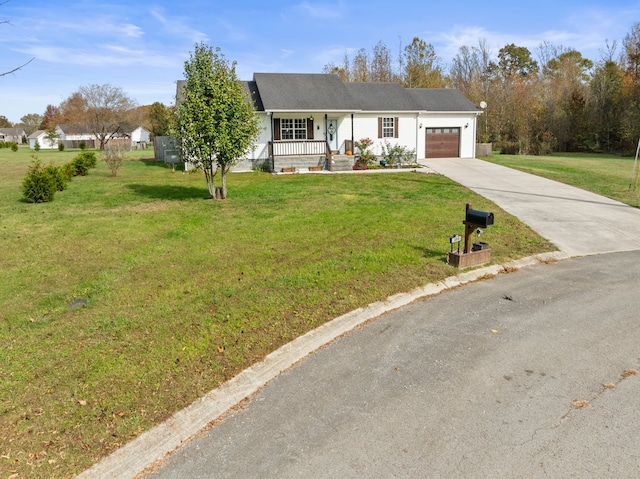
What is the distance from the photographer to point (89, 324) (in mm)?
5480

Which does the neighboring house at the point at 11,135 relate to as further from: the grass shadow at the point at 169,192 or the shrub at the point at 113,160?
the grass shadow at the point at 169,192

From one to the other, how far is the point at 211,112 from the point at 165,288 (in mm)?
7679

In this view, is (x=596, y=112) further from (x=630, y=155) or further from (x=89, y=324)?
(x=89, y=324)

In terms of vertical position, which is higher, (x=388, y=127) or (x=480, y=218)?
(x=388, y=127)

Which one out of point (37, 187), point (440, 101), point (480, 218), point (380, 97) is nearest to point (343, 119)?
point (380, 97)

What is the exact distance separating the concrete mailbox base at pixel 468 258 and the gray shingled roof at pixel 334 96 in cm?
1625

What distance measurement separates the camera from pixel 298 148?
74.9ft

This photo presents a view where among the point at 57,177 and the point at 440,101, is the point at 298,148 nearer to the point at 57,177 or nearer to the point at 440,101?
the point at 440,101

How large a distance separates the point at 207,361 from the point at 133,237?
613 centimetres

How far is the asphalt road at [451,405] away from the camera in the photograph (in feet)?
10.4

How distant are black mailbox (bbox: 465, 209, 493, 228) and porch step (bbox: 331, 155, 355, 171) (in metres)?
15.2

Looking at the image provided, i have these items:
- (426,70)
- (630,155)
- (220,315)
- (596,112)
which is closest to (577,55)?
(426,70)

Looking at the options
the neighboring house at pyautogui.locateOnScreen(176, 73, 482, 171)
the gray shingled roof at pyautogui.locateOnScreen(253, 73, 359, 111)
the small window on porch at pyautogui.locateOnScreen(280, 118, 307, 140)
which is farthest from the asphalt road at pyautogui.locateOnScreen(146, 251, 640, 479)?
the small window on porch at pyautogui.locateOnScreen(280, 118, 307, 140)

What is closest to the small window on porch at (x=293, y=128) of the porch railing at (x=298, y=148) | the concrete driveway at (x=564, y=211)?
the porch railing at (x=298, y=148)
